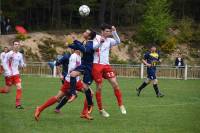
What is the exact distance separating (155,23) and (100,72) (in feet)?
126

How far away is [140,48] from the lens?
56.1 m

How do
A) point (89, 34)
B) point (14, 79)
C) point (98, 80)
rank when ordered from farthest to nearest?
point (14, 79) → point (98, 80) → point (89, 34)

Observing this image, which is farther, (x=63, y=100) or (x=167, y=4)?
(x=167, y=4)

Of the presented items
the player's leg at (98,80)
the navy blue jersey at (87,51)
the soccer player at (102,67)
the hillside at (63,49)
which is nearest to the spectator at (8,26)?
the hillside at (63,49)

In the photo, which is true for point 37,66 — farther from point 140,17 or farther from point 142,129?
point 142,129

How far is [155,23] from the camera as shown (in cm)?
5353

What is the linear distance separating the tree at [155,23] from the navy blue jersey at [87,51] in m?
38.4

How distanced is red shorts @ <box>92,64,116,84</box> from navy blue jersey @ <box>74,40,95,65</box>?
0.68 meters

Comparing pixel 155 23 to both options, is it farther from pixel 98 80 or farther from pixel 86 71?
pixel 86 71

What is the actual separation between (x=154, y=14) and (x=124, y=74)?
43.6ft

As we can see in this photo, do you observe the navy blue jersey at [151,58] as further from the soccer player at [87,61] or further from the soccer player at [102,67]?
the soccer player at [87,61]

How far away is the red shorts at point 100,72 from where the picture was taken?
50.9ft

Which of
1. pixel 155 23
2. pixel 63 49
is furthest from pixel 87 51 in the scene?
pixel 155 23

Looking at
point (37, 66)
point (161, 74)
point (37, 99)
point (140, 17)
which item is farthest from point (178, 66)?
point (37, 99)
